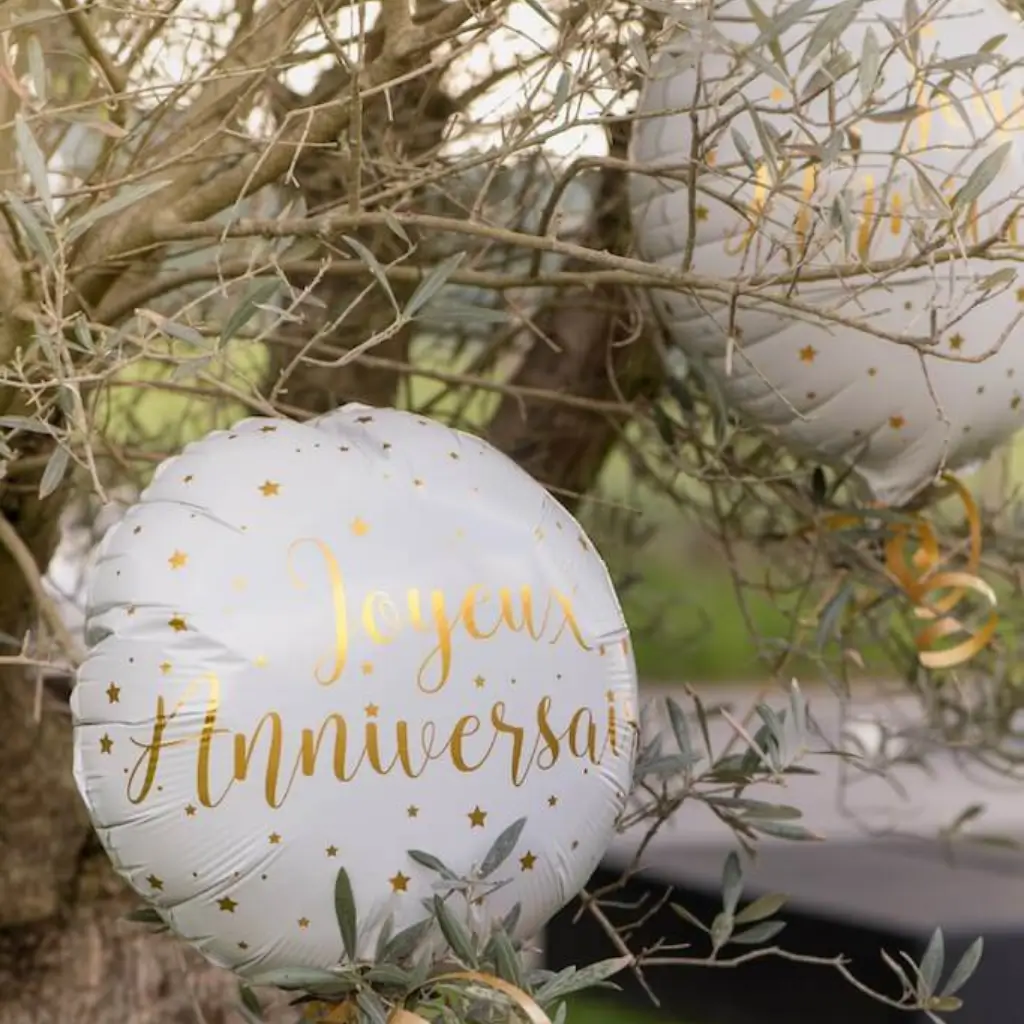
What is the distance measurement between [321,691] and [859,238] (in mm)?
480

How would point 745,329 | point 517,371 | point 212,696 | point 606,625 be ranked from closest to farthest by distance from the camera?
1. point 212,696
2. point 606,625
3. point 745,329
4. point 517,371

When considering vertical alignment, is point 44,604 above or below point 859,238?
below

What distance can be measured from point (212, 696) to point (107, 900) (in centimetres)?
71

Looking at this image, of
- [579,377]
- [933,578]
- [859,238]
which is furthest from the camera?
[579,377]

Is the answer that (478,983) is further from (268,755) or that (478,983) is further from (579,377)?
(579,377)

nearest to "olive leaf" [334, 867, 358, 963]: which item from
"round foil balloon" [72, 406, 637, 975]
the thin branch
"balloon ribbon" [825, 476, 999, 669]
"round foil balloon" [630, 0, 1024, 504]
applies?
"round foil balloon" [72, 406, 637, 975]

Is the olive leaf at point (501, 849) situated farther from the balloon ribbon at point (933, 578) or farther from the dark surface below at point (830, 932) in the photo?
the dark surface below at point (830, 932)

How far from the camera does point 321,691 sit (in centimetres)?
85

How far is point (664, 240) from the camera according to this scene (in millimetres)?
1155

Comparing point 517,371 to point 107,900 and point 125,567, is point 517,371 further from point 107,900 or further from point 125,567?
point 125,567

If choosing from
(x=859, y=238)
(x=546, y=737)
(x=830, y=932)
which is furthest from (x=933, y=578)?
(x=830, y=932)

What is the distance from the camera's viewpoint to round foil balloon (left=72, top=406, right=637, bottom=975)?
85cm

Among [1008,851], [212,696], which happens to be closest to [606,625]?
[212,696]

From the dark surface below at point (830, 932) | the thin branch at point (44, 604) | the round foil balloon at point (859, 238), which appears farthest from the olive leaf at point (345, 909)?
the dark surface below at point (830, 932)
